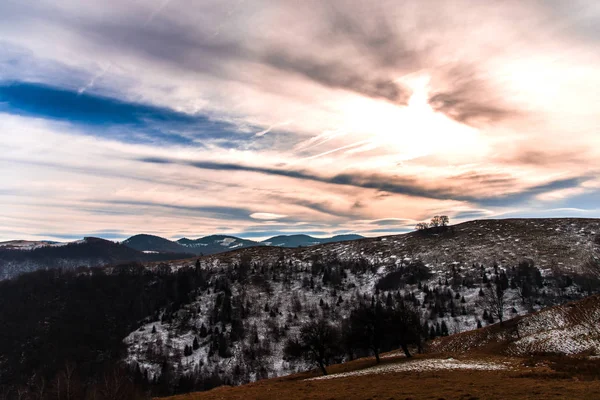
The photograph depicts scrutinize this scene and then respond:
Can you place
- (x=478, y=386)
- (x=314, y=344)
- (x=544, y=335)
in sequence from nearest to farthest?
(x=478, y=386) < (x=314, y=344) < (x=544, y=335)

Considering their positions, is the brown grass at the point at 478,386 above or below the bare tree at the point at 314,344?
above

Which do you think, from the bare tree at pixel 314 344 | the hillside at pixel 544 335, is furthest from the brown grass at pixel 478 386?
the bare tree at pixel 314 344

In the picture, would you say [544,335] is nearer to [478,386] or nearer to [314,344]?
[314,344]

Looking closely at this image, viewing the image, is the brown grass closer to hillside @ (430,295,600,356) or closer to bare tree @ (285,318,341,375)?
hillside @ (430,295,600,356)

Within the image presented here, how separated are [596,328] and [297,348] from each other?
6541cm

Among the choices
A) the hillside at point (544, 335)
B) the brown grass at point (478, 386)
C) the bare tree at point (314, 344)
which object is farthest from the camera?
the bare tree at point (314, 344)

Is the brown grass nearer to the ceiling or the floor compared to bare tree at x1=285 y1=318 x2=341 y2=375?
nearer to the ceiling

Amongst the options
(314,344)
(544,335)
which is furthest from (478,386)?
(544,335)

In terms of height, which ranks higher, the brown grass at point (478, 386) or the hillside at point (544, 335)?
the brown grass at point (478, 386)

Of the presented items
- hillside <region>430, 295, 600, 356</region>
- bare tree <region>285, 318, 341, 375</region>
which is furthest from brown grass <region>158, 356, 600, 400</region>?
bare tree <region>285, 318, 341, 375</region>

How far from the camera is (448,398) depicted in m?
27.9

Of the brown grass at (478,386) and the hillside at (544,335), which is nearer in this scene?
the brown grass at (478,386)

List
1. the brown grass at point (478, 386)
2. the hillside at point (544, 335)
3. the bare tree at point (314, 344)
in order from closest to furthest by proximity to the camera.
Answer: the brown grass at point (478, 386)
the hillside at point (544, 335)
the bare tree at point (314, 344)

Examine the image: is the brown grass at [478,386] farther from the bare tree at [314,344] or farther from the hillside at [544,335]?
the bare tree at [314,344]
